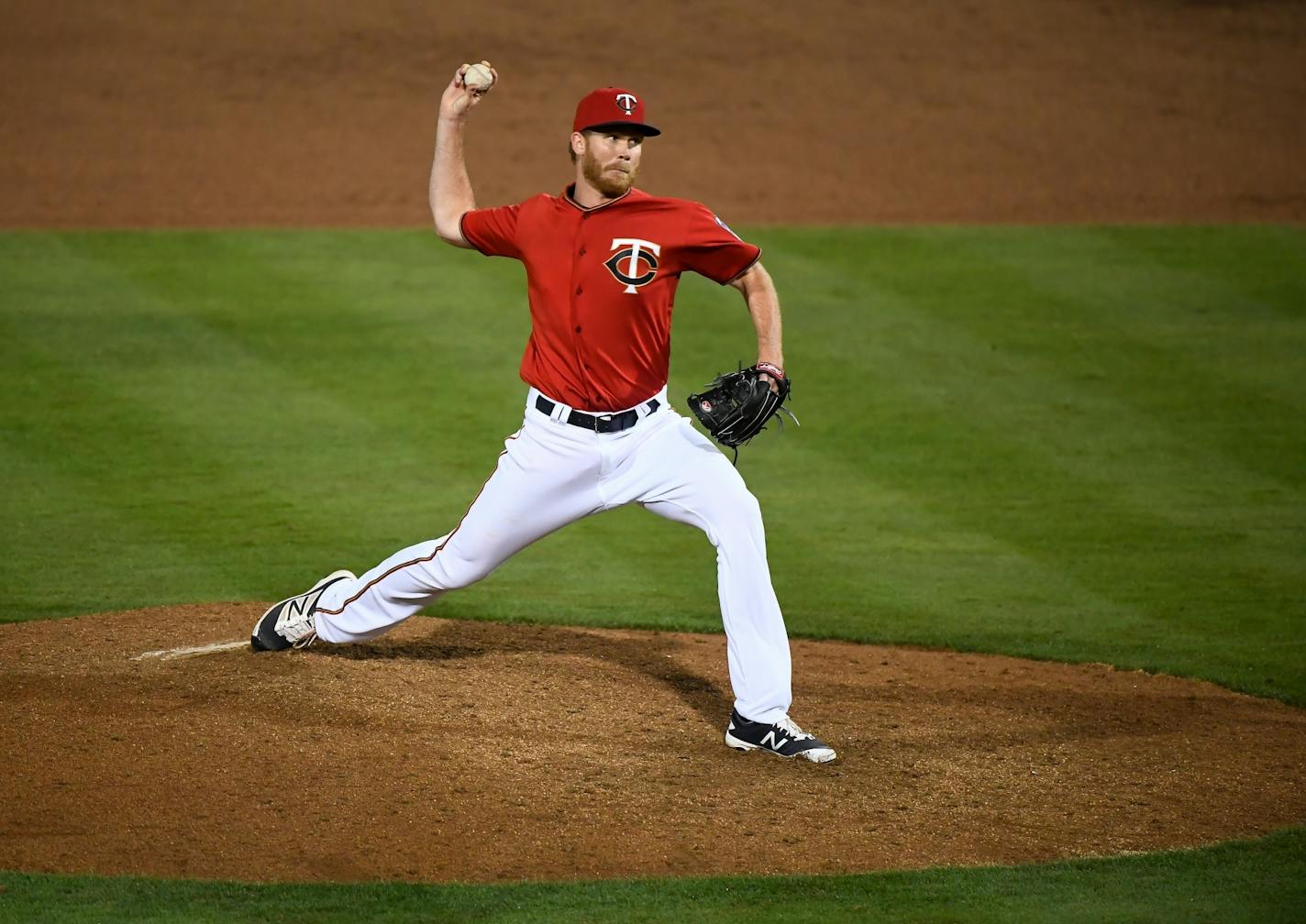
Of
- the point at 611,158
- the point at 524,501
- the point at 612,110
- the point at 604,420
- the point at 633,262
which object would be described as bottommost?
the point at 524,501

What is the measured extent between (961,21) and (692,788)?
1407 cm

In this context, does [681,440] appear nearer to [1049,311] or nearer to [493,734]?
[493,734]

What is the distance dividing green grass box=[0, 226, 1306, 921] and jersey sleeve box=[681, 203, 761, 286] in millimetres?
1939

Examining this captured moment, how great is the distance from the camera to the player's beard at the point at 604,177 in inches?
218

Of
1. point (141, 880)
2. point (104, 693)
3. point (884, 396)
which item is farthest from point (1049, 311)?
point (141, 880)

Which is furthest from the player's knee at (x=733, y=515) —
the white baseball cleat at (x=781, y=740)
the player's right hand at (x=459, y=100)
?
the player's right hand at (x=459, y=100)

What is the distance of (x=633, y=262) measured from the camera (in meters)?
5.51

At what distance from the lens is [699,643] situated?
273 inches

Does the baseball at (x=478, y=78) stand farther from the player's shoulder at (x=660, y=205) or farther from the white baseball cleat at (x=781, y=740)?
the white baseball cleat at (x=781, y=740)

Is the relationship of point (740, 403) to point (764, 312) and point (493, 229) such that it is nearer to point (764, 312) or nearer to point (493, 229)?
point (764, 312)

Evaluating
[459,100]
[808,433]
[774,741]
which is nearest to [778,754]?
[774,741]

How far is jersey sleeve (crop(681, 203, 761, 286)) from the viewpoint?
217 inches

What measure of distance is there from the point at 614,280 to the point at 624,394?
355 mm

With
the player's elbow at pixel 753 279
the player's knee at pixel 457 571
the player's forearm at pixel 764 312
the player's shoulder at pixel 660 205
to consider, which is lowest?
the player's knee at pixel 457 571
